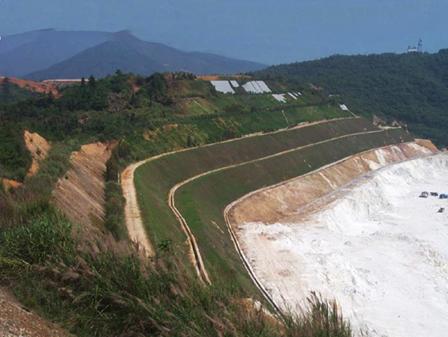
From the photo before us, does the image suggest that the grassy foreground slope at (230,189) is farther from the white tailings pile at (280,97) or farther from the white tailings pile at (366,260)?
Result: the white tailings pile at (280,97)

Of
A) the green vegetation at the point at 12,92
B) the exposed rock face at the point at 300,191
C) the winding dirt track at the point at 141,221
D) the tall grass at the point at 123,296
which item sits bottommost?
the exposed rock face at the point at 300,191

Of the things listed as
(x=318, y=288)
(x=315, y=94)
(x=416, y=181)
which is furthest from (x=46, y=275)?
(x=315, y=94)

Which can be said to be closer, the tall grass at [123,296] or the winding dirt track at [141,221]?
the tall grass at [123,296]

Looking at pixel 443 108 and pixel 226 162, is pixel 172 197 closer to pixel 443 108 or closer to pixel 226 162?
pixel 226 162

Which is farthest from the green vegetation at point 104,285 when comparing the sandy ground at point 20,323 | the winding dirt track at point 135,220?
the winding dirt track at point 135,220

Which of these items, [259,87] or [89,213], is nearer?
[89,213]

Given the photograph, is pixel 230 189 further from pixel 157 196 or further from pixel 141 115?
pixel 141 115

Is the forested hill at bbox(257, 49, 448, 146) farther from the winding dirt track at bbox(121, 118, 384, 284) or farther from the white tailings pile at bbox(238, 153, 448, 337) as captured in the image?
the winding dirt track at bbox(121, 118, 384, 284)

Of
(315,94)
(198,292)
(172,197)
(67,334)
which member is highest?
(315,94)

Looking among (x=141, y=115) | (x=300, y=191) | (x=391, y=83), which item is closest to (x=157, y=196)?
(x=141, y=115)
